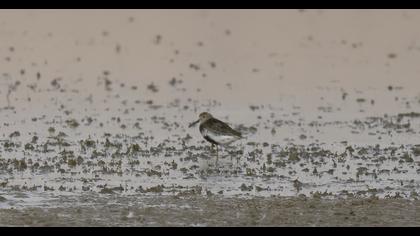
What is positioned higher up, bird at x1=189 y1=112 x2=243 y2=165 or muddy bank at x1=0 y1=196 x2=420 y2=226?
bird at x1=189 y1=112 x2=243 y2=165

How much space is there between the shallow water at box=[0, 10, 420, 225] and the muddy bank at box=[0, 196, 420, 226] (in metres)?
0.13

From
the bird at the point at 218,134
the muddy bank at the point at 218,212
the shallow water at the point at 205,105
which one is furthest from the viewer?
the bird at the point at 218,134

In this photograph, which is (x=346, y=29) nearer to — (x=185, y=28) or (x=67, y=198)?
(x=185, y=28)

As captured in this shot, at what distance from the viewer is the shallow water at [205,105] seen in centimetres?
1359

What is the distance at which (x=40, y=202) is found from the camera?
12.1m

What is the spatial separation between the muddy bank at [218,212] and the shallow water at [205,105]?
13 centimetres

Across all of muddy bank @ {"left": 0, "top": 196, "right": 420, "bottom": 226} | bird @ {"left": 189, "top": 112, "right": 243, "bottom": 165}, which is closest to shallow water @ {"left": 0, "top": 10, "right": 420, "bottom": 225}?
muddy bank @ {"left": 0, "top": 196, "right": 420, "bottom": 226}

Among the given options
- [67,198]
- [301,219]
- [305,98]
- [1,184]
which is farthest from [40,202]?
[305,98]

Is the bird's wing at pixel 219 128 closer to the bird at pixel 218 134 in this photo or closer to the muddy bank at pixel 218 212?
the bird at pixel 218 134

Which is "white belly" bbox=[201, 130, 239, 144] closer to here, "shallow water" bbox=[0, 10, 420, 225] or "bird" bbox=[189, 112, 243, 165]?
"bird" bbox=[189, 112, 243, 165]

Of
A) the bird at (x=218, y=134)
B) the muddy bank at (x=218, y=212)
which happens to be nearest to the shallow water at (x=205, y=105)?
the muddy bank at (x=218, y=212)

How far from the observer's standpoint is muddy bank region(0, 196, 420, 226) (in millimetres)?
10953

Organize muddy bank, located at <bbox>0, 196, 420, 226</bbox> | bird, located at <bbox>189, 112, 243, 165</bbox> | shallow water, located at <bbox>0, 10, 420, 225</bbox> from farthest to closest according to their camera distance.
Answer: bird, located at <bbox>189, 112, 243, 165</bbox>
shallow water, located at <bbox>0, 10, 420, 225</bbox>
muddy bank, located at <bbox>0, 196, 420, 226</bbox>

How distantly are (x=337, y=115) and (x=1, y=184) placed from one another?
9340 millimetres
